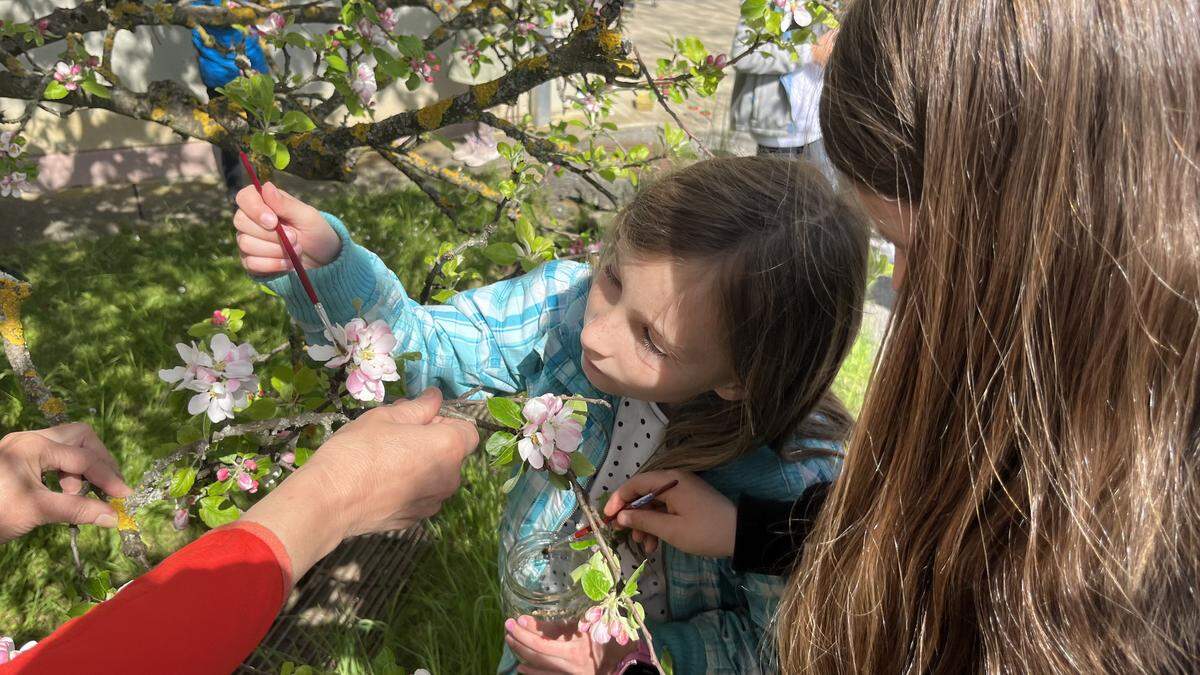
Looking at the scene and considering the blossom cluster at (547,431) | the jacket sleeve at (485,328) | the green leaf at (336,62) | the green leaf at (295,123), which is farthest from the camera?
the green leaf at (336,62)

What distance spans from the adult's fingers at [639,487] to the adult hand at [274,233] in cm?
61

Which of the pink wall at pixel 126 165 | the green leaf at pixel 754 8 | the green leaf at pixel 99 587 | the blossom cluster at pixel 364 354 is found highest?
the green leaf at pixel 754 8

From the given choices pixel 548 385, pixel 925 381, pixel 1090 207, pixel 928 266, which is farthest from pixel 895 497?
pixel 548 385

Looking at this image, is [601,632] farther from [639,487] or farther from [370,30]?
[370,30]

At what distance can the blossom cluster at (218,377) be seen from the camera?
3.70 ft

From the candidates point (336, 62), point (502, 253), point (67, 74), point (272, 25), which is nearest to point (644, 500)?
point (502, 253)

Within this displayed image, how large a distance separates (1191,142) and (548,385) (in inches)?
41.7

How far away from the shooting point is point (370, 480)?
3.44 feet

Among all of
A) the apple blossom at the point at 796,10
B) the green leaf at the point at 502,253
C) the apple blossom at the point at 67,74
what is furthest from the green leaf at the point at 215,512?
the apple blossom at the point at 796,10

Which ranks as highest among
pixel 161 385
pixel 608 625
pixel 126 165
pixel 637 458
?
pixel 608 625

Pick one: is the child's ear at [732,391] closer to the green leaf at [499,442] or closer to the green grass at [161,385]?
the green leaf at [499,442]

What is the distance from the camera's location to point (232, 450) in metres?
1.26

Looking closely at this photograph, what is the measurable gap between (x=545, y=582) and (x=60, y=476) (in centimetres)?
83

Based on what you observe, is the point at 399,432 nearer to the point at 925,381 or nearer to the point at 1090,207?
the point at 925,381
